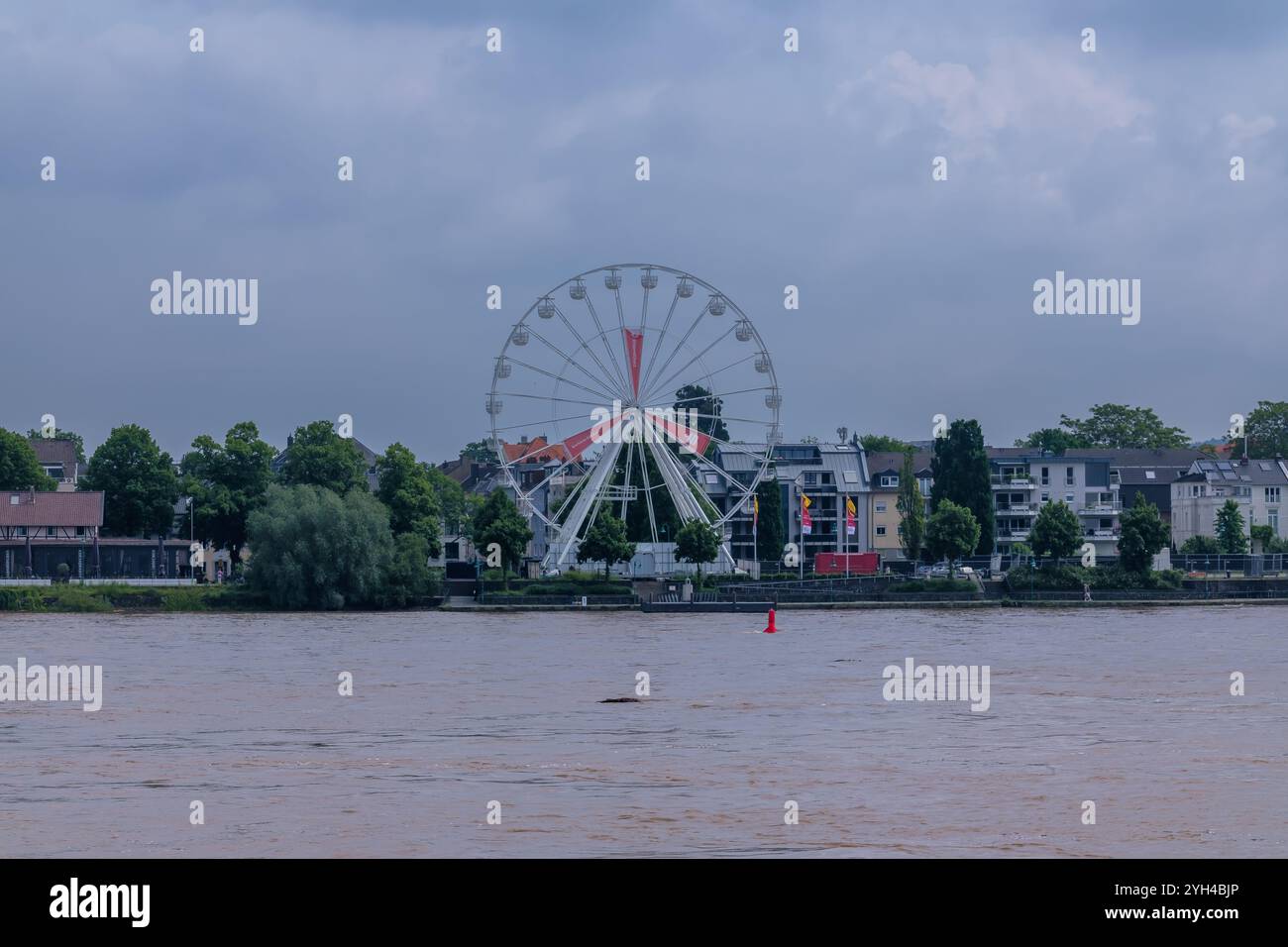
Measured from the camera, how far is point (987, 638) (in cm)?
6022

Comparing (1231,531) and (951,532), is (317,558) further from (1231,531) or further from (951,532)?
(1231,531)

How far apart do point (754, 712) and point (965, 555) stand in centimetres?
6902

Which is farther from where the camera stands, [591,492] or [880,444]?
[880,444]

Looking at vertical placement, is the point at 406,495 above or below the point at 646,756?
above

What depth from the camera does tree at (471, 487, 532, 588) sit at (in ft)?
306

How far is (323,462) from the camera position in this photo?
105 metres

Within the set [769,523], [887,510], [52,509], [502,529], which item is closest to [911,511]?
[769,523]

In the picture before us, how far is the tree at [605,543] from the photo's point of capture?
9019cm

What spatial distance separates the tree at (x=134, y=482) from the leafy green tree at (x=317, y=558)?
75.6 ft

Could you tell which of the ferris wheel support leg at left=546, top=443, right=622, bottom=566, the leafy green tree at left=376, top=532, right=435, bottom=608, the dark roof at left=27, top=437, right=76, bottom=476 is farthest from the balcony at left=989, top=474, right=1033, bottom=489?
the dark roof at left=27, top=437, right=76, bottom=476

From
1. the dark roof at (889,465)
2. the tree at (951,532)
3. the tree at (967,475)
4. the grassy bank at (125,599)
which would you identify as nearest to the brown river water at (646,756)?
the grassy bank at (125,599)

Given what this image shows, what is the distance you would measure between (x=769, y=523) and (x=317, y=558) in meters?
39.3
